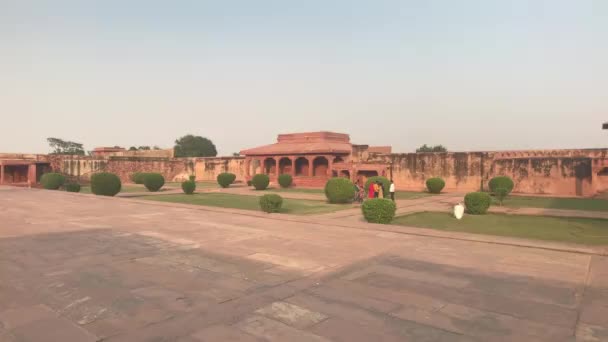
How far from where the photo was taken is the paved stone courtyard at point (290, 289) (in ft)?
11.7

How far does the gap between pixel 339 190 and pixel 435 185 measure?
31.4ft

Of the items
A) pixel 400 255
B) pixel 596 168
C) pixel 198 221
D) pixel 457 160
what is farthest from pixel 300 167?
pixel 400 255

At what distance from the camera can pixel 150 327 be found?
3.61 m

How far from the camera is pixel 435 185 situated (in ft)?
77.6

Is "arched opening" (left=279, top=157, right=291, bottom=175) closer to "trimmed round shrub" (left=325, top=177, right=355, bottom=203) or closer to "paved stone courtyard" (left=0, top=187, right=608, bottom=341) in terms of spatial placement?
"trimmed round shrub" (left=325, top=177, right=355, bottom=203)

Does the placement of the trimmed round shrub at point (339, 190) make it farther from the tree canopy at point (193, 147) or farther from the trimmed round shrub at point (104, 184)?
the tree canopy at point (193, 147)

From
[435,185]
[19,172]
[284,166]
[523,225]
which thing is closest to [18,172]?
[19,172]

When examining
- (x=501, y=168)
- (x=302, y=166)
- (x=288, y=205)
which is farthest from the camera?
(x=302, y=166)

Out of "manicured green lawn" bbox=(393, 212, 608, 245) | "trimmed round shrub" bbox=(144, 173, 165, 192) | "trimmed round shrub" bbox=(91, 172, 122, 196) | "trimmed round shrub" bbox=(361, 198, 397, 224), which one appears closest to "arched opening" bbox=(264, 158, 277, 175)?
"trimmed round shrub" bbox=(144, 173, 165, 192)

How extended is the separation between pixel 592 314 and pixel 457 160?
2221cm

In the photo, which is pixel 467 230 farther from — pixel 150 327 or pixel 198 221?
pixel 150 327

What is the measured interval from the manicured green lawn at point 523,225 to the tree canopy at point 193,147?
2711 inches

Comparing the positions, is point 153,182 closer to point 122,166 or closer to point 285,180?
point 285,180

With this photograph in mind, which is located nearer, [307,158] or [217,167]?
[307,158]
